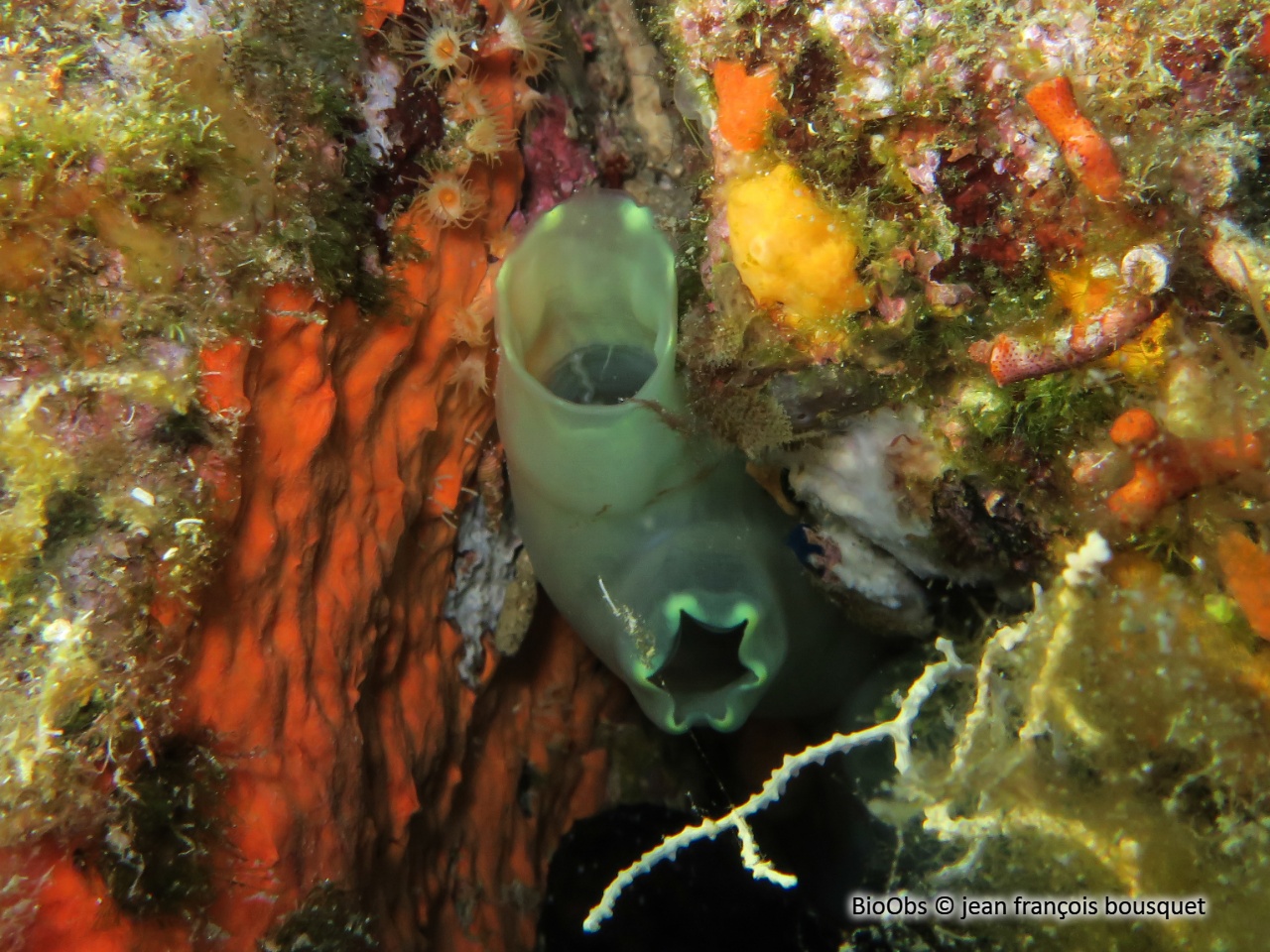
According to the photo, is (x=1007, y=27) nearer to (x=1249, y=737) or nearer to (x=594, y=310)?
(x=594, y=310)

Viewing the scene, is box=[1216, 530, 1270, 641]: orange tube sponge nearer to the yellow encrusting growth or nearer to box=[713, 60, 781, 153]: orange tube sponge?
the yellow encrusting growth

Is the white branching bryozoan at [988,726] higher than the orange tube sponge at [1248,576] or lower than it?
lower

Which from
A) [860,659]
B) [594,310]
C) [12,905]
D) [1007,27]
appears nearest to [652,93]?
[594,310]

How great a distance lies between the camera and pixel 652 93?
3412mm

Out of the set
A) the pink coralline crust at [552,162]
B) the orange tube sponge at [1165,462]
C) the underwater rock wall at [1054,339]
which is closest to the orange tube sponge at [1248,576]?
the underwater rock wall at [1054,339]

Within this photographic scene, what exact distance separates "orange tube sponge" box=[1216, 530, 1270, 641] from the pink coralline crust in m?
2.84

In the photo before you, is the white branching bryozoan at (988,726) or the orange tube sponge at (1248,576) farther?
the white branching bryozoan at (988,726)

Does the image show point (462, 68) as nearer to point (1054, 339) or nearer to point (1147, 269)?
point (1054, 339)

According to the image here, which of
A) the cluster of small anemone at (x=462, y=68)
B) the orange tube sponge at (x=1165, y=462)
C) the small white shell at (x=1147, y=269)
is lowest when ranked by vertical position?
the orange tube sponge at (x=1165, y=462)

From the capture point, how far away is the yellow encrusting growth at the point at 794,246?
2166 millimetres

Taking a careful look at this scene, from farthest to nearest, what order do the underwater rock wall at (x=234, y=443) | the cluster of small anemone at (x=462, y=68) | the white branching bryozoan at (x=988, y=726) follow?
1. the cluster of small anemone at (x=462, y=68)
2. the white branching bryozoan at (x=988, y=726)
3. the underwater rock wall at (x=234, y=443)

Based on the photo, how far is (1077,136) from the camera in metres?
1.86

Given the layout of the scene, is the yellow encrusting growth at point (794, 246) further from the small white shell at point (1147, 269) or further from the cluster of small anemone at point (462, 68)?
the cluster of small anemone at point (462, 68)

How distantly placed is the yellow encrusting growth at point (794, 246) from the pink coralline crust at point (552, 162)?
1.36 m
